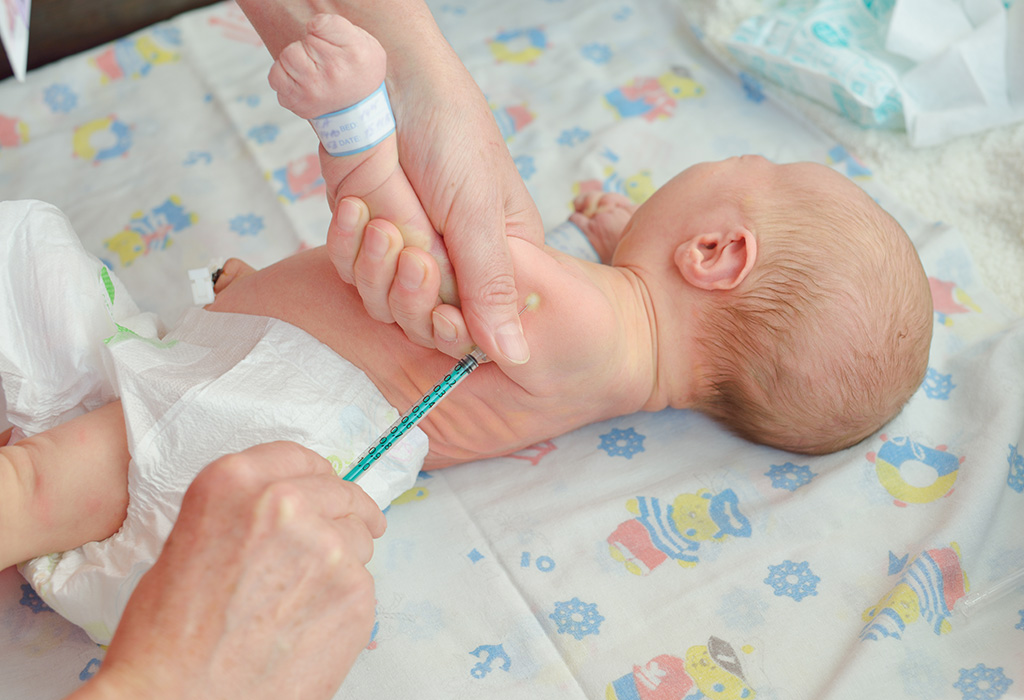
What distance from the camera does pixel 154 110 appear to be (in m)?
1.96

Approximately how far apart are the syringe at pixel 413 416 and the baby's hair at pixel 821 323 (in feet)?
1.48

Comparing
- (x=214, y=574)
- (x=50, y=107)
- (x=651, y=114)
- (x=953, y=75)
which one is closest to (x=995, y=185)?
(x=953, y=75)

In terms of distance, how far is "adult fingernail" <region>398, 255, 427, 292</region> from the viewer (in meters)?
1.05

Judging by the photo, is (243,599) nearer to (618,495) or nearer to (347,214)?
(347,214)

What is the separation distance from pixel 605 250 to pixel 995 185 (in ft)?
3.09

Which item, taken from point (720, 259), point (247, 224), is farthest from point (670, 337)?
point (247, 224)

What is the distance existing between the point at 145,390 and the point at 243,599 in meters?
0.52

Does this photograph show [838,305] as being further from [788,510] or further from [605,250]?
[605,250]

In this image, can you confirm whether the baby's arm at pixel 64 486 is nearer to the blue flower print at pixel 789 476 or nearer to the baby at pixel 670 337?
the baby at pixel 670 337

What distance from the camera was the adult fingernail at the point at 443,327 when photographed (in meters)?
1.12

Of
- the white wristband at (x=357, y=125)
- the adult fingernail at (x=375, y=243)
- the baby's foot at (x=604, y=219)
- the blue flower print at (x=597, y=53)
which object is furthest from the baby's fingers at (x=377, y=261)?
the blue flower print at (x=597, y=53)

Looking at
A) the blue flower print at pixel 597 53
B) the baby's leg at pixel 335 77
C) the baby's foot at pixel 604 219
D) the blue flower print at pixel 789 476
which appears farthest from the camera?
the blue flower print at pixel 597 53

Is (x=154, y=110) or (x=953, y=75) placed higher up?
(x=953, y=75)

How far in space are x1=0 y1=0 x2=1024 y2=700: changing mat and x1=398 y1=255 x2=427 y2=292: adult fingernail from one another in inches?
19.2
